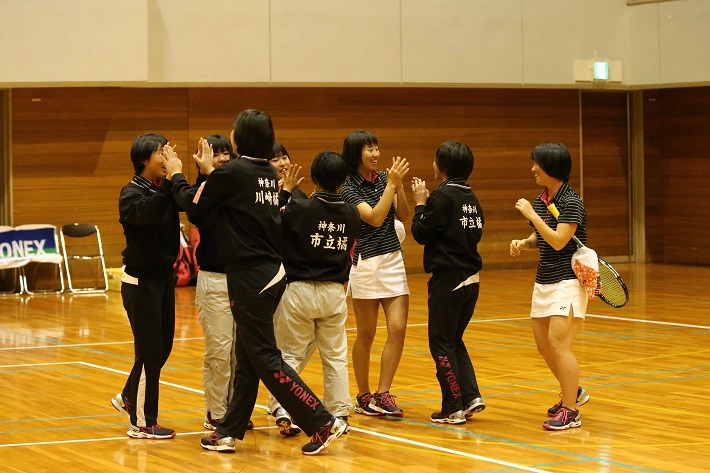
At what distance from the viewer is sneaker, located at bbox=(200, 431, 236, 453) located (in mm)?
5848

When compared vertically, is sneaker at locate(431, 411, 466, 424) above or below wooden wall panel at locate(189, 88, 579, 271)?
below

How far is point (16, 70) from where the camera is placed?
14.9 meters

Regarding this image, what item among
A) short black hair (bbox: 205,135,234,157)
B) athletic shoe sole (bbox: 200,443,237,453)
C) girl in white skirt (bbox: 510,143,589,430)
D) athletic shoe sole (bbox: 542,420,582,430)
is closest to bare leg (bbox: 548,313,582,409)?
girl in white skirt (bbox: 510,143,589,430)

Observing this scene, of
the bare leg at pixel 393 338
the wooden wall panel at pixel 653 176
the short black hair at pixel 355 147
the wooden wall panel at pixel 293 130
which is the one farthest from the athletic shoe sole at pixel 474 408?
the wooden wall panel at pixel 653 176

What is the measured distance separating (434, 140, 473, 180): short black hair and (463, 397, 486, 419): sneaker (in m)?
1.38

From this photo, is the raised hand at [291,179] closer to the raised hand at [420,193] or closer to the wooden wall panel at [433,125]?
the raised hand at [420,193]

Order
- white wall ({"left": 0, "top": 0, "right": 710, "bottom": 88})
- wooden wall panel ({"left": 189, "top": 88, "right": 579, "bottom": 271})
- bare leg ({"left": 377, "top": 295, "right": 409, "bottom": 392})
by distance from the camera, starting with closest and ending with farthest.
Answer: bare leg ({"left": 377, "top": 295, "right": 409, "bottom": 392}), white wall ({"left": 0, "top": 0, "right": 710, "bottom": 88}), wooden wall panel ({"left": 189, "top": 88, "right": 579, "bottom": 271})

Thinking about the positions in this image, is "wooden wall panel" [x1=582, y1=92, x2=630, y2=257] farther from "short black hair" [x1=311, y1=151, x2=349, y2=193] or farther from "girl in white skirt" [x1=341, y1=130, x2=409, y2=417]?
"short black hair" [x1=311, y1=151, x2=349, y2=193]

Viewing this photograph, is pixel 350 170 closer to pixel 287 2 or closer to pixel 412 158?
pixel 287 2

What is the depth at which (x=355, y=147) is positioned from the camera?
6.93 metres

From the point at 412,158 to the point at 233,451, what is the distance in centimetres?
1236

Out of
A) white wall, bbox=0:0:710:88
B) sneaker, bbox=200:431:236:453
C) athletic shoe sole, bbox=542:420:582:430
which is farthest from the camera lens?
white wall, bbox=0:0:710:88

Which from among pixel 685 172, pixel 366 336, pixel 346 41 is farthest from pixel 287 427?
pixel 685 172

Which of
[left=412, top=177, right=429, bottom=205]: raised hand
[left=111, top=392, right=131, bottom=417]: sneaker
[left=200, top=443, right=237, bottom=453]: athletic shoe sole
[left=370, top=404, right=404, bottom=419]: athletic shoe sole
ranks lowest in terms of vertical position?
[left=200, top=443, right=237, bottom=453]: athletic shoe sole
